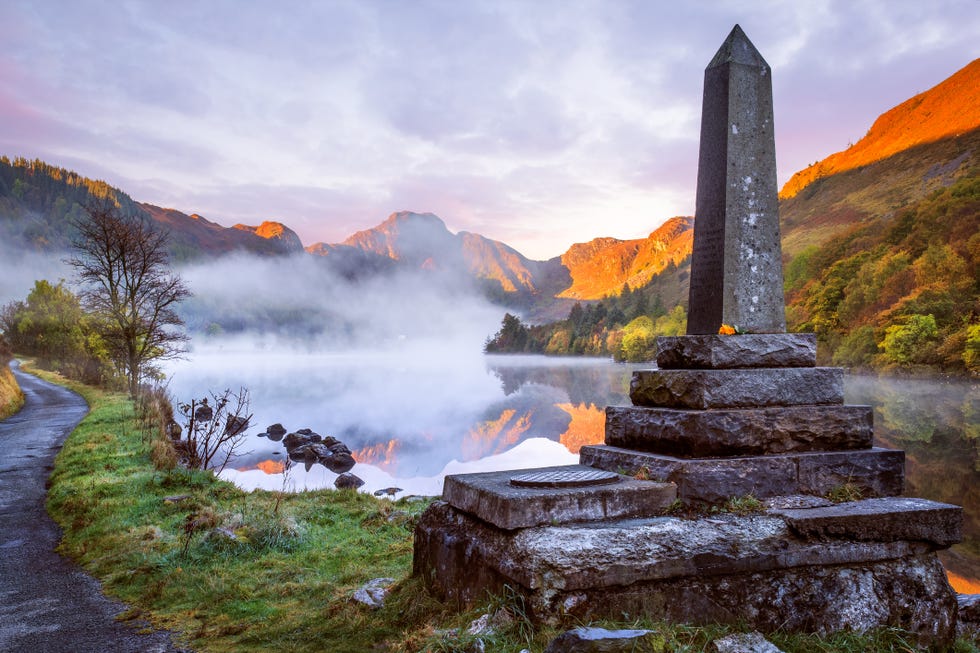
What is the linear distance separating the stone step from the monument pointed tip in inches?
156

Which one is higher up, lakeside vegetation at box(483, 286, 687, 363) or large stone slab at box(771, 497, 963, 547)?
lakeside vegetation at box(483, 286, 687, 363)

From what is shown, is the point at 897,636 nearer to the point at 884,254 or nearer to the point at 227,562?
the point at 227,562

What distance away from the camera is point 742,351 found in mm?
5715

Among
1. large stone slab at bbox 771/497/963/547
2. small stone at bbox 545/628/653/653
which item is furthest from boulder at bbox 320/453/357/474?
small stone at bbox 545/628/653/653

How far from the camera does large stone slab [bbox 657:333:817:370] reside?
5.67 metres

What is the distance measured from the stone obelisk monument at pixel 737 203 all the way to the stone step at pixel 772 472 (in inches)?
55.3

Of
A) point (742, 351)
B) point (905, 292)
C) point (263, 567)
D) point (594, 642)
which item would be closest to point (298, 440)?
point (263, 567)

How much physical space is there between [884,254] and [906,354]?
2367cm

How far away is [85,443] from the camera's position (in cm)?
1631

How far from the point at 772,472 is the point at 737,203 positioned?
2.66 metres

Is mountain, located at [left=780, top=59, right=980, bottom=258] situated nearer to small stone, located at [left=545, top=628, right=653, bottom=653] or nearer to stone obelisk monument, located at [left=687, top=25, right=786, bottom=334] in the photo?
stone obelisk monument, located at [left=687, top=25, right=786, bottom=334]

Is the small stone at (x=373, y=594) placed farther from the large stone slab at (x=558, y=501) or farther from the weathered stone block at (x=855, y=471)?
the weathered stone block at (x=855, y=471)

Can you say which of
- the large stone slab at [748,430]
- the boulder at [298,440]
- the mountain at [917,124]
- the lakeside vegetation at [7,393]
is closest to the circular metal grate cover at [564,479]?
the large stone slab at [748,430]

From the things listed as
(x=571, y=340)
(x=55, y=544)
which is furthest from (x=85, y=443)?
(x=571, y=340)
